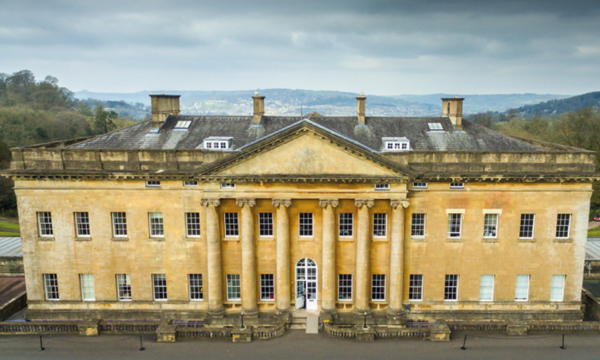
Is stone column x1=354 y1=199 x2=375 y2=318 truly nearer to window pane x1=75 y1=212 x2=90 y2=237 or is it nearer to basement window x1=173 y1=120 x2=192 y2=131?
basement window x1=173 y1=120 x2=192 y2=131

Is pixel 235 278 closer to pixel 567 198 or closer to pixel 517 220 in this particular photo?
pixel 517 220

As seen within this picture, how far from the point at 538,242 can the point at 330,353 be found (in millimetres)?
15347

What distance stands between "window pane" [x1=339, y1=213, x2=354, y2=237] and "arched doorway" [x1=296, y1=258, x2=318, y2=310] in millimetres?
2782

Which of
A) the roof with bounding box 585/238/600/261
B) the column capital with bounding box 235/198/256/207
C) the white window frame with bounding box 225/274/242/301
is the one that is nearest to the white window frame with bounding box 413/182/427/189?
the column capital with bounding box 235/198/256/207

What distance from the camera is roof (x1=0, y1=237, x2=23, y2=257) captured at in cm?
3750

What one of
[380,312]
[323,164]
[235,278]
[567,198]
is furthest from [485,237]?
[235,278]

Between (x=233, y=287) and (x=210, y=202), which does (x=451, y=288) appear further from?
(x=210, y=202)

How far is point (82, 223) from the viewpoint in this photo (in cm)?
2664

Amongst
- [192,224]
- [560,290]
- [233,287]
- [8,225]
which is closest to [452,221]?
[560,290]

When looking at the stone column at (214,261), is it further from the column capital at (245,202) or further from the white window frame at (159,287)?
the white window frame at (159,287)

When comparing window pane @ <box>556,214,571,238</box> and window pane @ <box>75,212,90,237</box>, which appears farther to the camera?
window pane @ <box>75,212,90,237</box>

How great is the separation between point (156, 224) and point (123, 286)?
16.2 ft

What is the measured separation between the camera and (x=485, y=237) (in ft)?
86.2

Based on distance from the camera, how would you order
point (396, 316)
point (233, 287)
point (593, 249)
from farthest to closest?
point (593, 249), point (233, 287), point (396, 316)
